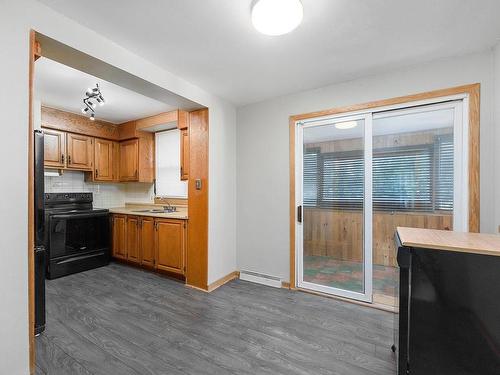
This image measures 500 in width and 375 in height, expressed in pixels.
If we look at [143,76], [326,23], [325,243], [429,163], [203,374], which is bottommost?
[203,374]

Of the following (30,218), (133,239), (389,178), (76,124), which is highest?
(76,124)

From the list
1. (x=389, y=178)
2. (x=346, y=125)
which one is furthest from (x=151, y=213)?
(x=389, y=178)

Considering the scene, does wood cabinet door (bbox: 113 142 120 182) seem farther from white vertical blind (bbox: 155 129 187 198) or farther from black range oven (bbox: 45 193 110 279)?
white vertical blind (bbox: 155 129 187 198)

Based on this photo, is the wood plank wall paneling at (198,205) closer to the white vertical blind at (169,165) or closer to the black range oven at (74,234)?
the white vertical blind at (169,165)

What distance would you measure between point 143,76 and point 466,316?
2.87 m

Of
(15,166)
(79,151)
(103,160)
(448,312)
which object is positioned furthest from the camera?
(103,160)

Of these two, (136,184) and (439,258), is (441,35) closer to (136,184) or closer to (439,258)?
(439,258)

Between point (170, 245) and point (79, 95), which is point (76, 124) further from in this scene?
point (170, 245)

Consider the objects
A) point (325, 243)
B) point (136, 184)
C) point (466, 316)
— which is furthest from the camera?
point (136, 184)

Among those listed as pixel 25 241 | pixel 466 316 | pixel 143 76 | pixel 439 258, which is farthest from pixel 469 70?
pixel 25 241

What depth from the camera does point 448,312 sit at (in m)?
1.27

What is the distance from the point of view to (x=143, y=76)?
2197 mm

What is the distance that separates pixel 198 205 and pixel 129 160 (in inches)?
87.4

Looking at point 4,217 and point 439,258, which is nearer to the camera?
point 439,258
